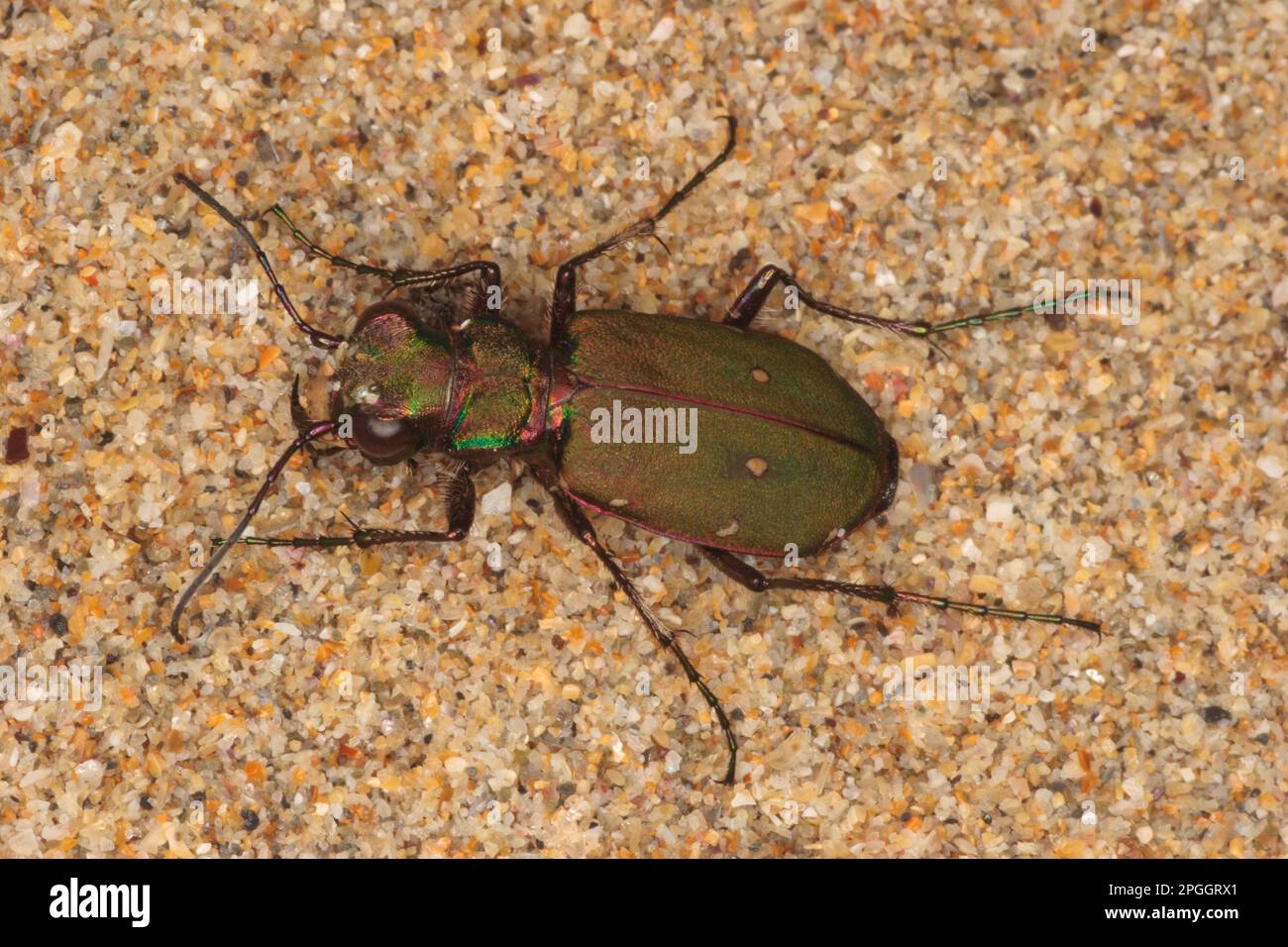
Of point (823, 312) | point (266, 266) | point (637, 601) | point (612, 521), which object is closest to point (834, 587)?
point (637, 601)

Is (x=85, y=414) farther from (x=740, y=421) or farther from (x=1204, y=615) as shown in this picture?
(x=1204, y=615)

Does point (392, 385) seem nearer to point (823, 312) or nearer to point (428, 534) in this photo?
point (428, 534)

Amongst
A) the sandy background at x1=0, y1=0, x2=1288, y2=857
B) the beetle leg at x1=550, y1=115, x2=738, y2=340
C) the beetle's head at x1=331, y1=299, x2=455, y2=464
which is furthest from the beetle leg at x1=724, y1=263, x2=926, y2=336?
the beetle's head at x1=331, y1=299, x2=455, y2=464

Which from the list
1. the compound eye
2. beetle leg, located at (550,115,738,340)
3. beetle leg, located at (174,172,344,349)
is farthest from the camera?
beetle leg, located at (550,115,738,340)

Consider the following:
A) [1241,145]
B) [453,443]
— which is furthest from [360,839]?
[1241,145]

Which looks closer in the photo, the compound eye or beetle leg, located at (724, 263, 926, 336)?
the compound eye

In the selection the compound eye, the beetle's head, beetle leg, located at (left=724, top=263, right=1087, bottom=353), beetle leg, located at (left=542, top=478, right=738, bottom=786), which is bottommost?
beetle leg, located at (left=542, top=478, right=738, bottom=786)

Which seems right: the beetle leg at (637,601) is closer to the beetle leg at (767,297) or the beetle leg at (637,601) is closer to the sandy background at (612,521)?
the sandy background at (612,521)

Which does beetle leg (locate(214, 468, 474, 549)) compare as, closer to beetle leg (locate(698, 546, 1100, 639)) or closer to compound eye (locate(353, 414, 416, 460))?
compound eye (locate(353, 414, 416, 460))
